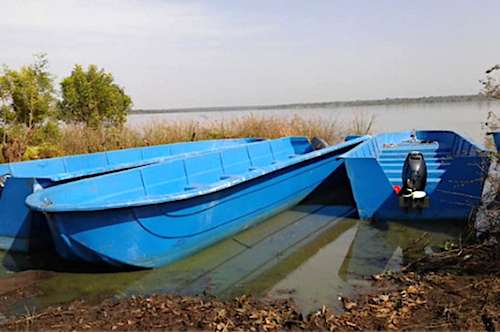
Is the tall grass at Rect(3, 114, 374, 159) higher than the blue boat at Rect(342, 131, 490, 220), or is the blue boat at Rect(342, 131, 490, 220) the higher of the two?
the tall grass at Rect(3, 114, 374, 159)

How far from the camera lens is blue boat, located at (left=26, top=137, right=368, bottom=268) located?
439 cm

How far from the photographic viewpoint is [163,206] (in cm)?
466

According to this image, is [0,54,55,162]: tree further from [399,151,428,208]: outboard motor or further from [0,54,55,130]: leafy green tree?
[399,151,428,208]: outboard motor

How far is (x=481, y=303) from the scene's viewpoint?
3.31 meters

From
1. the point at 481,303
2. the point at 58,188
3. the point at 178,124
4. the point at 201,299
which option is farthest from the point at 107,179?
the point at 178,124

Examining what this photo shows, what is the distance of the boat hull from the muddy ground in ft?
1.92

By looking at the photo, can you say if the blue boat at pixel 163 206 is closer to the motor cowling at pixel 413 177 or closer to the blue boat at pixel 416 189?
the blue boat at pixel 416 189

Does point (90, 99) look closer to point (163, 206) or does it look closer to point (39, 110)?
point (39, 110)

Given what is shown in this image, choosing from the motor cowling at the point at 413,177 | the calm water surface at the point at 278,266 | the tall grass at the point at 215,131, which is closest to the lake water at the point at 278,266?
the calm water surface at the point at 278,266

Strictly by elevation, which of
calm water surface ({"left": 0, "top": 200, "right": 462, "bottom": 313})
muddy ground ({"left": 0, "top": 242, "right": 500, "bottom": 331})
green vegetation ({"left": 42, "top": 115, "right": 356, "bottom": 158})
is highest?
green vegetation ({"left": 42, "top": 115, "right": 356, "bottom": 158})

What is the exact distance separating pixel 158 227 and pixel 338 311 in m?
1.99

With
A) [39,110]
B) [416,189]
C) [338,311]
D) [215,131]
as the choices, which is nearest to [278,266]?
[338,311]

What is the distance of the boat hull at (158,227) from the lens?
4.38 meters

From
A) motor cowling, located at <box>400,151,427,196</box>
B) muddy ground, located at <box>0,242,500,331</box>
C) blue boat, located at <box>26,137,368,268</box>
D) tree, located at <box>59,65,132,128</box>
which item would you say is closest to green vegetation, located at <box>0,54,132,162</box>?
tree, located at <box>59,65,132,128</box>
